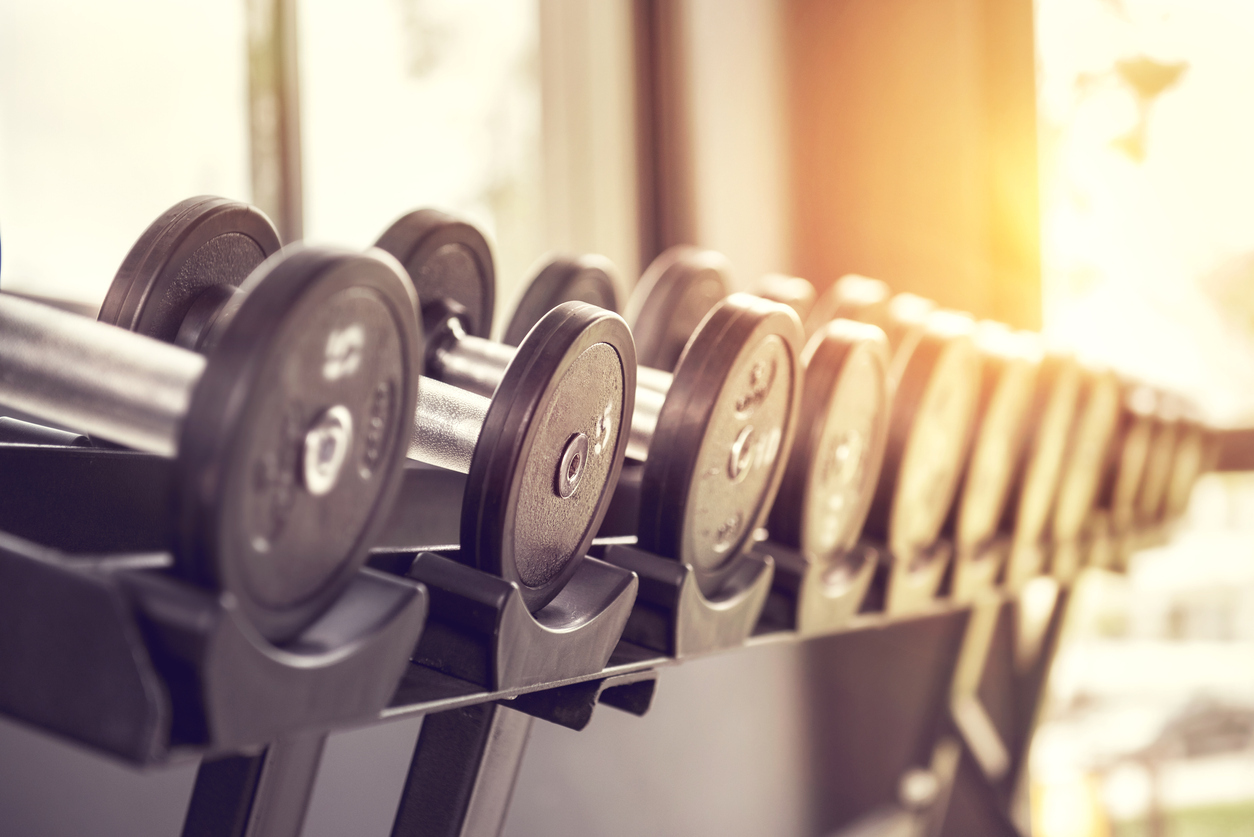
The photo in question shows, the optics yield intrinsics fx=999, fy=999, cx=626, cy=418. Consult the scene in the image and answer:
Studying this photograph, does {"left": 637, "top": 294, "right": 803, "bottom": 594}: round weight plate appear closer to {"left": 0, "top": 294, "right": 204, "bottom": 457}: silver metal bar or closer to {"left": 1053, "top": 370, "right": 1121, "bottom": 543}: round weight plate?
{"left": 0, "top": 294, "right": 204, "bottom": 457}: silver metal bar

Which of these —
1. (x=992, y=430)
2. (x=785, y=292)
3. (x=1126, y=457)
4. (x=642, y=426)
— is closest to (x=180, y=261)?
(x=642, y=426)

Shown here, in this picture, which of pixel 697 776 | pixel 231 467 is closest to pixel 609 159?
pixel 697 776

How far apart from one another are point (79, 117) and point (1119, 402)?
134 cm

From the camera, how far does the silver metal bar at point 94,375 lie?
39 centimetres

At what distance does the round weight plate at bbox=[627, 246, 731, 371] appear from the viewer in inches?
38.2

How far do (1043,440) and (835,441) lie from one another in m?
0.48

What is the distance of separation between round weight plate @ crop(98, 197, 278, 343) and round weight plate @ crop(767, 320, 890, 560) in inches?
15.2

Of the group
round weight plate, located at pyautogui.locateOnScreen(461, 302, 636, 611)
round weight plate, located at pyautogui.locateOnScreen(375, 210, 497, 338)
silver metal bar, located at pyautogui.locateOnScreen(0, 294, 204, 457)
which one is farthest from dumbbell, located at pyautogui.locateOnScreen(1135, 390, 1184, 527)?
silver metal bar, located at pyautogui.locateOnScreen(0, 294, 204, 457)

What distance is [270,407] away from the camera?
1.12 ft

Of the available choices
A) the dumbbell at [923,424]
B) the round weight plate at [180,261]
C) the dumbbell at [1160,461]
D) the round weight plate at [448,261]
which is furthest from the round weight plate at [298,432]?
the dumbbell at [1160,461]

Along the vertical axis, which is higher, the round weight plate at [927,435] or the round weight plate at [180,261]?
the round weight plate at [180,261]

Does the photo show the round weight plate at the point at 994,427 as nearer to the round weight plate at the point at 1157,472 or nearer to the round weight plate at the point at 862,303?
the round weight plate at the point at 862,303

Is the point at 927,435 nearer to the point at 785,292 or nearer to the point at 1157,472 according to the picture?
the point at 785,292

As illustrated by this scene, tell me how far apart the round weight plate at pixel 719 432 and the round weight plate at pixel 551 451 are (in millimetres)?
46
